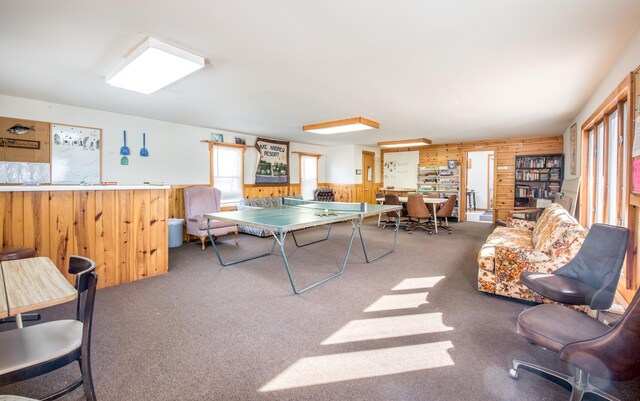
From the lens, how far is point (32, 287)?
4.15 ft

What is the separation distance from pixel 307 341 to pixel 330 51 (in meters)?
2.46

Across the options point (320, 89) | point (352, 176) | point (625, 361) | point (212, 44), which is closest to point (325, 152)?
point (352, 176)

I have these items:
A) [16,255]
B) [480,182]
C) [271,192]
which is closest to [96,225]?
[16,255]

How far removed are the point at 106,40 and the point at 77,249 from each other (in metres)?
2.13

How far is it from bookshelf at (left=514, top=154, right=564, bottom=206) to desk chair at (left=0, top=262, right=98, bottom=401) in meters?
8.97

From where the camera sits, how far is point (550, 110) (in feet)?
15.8

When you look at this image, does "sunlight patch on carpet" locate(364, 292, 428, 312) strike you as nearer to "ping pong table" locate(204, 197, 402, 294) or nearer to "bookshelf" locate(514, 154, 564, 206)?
"ping pong table" locate(204, 197, 402, 294)

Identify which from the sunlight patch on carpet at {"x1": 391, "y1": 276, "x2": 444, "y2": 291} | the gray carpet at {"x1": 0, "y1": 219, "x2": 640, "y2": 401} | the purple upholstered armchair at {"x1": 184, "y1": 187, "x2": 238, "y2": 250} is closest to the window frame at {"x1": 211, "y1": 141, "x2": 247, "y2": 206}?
the purple upholstered armchair at {"x1": 184, "y1": 187, "x2": 238, "y2": 250}

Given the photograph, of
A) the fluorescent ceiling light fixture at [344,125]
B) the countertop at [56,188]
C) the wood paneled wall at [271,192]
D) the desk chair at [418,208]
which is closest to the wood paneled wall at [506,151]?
the desk chair at [418,208]

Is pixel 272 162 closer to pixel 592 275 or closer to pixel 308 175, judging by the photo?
pixel 308 175

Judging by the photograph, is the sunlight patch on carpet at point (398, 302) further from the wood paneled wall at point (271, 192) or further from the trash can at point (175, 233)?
the trash can at point (175, 233)

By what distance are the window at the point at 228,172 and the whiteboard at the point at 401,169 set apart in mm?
5514

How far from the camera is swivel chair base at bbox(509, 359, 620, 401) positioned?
150 centimetres

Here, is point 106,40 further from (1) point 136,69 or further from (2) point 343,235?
(2) point 343,235
